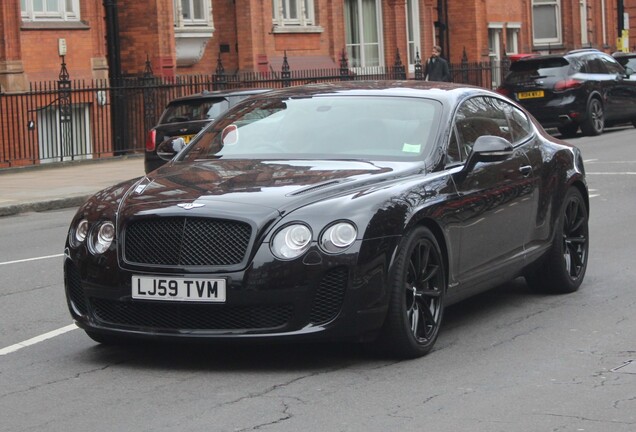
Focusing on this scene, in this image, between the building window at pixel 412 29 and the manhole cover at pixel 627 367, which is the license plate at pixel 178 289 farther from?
the building window at pixel 412 29

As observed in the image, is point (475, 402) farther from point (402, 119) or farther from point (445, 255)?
point (402, 119)

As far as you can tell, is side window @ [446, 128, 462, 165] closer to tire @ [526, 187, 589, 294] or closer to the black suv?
tire @ [526, 187, 589, 294]

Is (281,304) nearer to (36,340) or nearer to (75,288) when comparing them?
(75,288)

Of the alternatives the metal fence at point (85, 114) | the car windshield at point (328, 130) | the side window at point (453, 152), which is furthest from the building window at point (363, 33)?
the side window at point (453, 152)

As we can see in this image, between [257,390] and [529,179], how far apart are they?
304 centimetres

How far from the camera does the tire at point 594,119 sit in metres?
28.2

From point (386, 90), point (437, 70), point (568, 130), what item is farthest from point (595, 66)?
point (386, 90)

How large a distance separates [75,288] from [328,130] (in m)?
1.87

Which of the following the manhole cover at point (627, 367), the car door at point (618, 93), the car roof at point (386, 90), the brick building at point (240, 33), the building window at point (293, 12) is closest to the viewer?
the manhole cover at point (627, 367)

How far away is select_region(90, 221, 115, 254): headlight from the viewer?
6.93 m

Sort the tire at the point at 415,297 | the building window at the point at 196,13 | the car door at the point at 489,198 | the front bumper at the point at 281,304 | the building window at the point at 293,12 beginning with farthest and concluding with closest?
the building window at the point at 293,12 < the building window at the point at 196,13 < the car door at the point at 489,198 < the tire at the point at 415,297 < the front bumper at the point at 281,304

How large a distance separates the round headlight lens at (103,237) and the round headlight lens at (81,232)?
0.11 meters

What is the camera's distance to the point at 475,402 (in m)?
6.09

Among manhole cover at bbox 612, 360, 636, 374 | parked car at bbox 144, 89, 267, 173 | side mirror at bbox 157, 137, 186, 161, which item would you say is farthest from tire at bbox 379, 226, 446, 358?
parked car at bbox 144, 89, 267, 173
